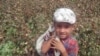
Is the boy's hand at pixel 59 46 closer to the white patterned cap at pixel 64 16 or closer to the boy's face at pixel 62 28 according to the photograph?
the boy's face at pixel 62 28

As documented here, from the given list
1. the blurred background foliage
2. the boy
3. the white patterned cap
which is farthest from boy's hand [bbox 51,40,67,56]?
the blurred background foliage

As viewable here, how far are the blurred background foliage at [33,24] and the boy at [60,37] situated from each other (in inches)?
83.7

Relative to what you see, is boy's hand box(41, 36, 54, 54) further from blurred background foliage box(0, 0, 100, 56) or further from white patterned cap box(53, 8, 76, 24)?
blurred background foliage box(0, 0, 100, 56)

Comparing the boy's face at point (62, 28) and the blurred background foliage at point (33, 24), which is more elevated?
the boy's face at point (62, 28)

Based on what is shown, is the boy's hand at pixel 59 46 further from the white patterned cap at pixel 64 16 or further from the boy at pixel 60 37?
the white patterned cap at pixel 64 16

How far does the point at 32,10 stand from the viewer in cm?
770

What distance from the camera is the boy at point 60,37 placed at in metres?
3.96

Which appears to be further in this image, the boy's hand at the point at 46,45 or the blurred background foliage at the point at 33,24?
the blurred background foliage at the point at 33,24

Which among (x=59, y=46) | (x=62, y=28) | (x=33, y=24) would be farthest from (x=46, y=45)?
(x=33, y=24)

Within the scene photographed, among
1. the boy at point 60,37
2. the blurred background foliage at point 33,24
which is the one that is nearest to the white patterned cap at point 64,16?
the boy at point 60,37

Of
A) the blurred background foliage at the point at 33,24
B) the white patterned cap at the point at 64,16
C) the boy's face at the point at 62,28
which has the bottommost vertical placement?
the blurred background foliage at the point at 33,24

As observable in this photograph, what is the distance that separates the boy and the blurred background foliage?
2126 mm

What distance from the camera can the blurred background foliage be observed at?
6.41 m

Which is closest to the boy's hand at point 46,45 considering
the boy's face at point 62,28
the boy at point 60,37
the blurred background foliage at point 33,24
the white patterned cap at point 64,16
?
the boy at point 60,37
